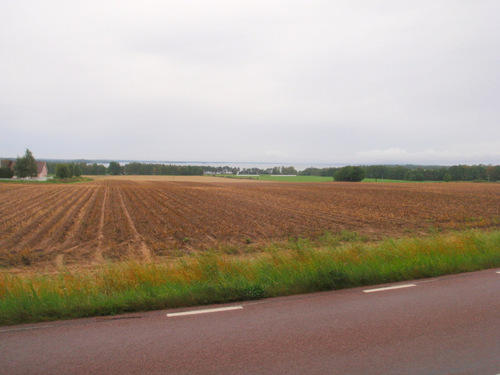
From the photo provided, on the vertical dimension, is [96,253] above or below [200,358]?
below

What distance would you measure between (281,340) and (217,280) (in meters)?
2.35

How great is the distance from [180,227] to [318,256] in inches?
509

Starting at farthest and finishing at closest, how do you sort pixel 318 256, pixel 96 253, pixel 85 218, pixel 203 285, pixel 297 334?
pixel 85 218
pixel 96 253
pixel 318 256
pixel 203 285
pixel 297 334

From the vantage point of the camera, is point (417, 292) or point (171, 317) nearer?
point (171, 317)

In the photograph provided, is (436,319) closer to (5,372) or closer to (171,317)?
(171,317)

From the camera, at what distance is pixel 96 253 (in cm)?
1335

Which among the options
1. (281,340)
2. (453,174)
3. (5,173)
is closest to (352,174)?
(453,174)

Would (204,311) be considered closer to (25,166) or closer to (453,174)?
(25,166)

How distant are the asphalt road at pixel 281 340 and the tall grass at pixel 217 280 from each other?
332 millimetres

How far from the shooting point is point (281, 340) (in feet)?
13.7

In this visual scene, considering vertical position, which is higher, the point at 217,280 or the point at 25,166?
the point at 25,166

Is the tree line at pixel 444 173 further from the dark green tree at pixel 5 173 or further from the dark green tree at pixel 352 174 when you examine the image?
the dark green tree at pixel 5 173

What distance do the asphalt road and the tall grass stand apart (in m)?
0.33

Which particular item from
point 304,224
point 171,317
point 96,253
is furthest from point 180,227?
point 171,317
